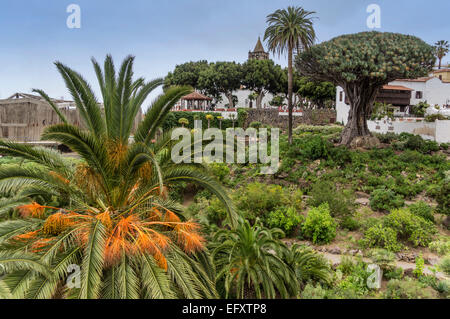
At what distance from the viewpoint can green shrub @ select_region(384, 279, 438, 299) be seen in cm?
686

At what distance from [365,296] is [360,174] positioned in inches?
370

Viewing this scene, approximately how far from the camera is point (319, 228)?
10.3 m

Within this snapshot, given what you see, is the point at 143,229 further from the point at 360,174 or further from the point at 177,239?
the point at 360,174

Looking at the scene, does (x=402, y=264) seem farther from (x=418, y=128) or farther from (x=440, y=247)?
(x=418, y=128)

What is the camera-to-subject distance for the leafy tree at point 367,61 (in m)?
17.1

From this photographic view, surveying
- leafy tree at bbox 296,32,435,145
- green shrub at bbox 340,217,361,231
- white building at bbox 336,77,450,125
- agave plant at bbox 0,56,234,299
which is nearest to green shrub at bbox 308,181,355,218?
green shrub at bbox 340,217,361,231

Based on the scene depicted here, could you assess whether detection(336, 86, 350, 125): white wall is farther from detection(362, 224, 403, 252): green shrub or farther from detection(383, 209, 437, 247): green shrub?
detection(362, 224, 403, 252): green shrub

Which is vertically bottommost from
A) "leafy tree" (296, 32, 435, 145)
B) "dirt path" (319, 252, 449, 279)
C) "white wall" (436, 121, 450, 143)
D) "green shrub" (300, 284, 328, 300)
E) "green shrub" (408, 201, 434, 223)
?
"dirt path" (319, 252, 449, 279)

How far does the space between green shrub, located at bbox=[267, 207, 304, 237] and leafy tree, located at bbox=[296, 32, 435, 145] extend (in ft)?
31.5

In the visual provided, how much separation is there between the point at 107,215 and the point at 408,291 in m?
6.30

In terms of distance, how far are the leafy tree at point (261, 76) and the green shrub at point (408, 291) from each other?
137ft

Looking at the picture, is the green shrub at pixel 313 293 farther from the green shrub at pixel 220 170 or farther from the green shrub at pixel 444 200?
the green shrub at pixel 220 170

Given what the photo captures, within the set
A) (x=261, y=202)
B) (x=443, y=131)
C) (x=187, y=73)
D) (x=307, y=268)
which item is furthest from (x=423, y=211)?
(x=187, y=73)
